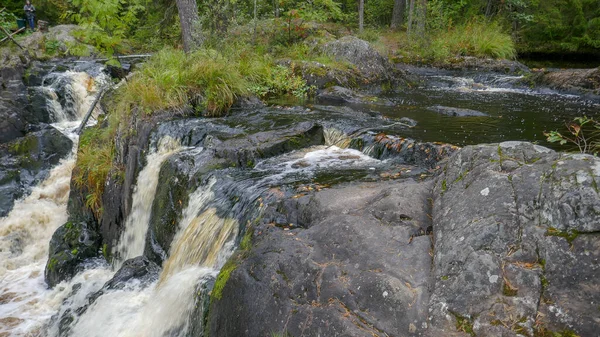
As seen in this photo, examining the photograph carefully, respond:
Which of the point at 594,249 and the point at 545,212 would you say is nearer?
the point at 594,249

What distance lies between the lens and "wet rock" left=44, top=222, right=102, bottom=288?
21.6 feet

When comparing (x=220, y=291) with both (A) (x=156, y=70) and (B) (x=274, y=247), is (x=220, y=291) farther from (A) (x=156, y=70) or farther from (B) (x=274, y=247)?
(A) (x=156, y=70)

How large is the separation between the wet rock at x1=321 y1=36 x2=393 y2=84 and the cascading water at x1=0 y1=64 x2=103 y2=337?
8.08m

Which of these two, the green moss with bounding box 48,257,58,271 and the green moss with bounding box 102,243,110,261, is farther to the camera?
the green moss with bounding box 102,243,110,261

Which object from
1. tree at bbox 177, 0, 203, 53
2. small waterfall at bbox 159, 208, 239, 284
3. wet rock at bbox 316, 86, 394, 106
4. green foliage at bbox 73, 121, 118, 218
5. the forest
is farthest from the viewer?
the forest

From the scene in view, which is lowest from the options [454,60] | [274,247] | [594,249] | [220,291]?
[454,60]

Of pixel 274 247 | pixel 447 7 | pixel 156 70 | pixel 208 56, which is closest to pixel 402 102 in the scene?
pixel 208 56

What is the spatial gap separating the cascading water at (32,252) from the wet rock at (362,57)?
318 inches

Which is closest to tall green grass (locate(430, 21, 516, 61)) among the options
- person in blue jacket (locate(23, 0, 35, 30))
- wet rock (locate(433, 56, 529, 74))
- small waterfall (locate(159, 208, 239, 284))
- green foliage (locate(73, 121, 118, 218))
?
wet rock (locate(433, 56, 529, 74))

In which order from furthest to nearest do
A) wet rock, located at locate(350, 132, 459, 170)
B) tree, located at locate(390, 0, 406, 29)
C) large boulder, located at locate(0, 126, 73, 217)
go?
tree, located at locate(390, 0, 406, 29)
large boulder, located at locate(0, 126, 73, 217)
wet rock, located at locate(350, 132, 459, 170)

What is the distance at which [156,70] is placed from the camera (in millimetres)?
8898

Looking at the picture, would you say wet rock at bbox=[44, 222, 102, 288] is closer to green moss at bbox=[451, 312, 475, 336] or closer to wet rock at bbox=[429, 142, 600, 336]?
wet rock at bbox=[429, 142, 600, 336]

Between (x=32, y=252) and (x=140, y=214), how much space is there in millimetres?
3025

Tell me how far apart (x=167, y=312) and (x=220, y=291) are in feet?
3.91
